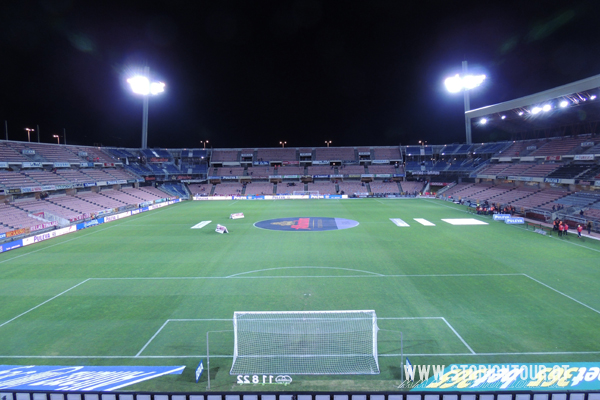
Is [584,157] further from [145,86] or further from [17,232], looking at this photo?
[145,86]

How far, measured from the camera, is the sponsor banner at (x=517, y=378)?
7482 mm

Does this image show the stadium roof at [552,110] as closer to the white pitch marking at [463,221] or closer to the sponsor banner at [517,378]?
the white pitch marking at [463,221]

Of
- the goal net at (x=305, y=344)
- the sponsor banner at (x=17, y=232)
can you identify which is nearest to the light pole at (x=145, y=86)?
the sponsor banner at (x=17, y=232)

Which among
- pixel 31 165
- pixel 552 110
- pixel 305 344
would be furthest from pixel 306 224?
pixel 31 165

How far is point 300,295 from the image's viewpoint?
47.9 feet

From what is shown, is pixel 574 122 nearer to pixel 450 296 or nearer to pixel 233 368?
pixel 450 296

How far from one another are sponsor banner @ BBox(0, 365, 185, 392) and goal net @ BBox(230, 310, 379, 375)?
2.23m

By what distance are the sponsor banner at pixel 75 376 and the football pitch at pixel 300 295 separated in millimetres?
298

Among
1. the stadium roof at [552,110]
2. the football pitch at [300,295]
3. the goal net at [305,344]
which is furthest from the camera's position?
the stadium roof at [552,110]

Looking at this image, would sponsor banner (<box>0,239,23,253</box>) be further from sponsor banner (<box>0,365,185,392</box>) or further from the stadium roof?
the stadium roof

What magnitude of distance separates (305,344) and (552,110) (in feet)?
133

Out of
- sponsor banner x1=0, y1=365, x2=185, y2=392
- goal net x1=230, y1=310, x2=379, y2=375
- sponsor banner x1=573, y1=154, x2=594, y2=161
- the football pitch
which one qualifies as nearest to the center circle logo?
the football pitch

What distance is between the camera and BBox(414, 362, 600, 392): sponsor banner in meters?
7.48

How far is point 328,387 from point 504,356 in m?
5.48
